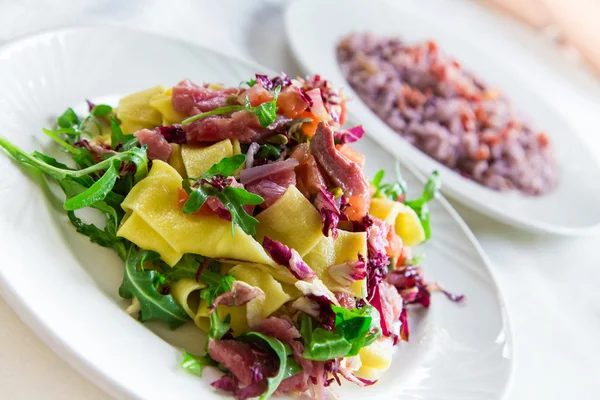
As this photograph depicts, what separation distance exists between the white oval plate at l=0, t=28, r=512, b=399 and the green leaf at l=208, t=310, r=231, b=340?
4.8 inches

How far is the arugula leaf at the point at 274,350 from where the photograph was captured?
1849 millimetres

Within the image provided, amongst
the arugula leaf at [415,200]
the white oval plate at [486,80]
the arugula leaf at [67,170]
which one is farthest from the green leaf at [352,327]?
the white oval plate at [486,80]

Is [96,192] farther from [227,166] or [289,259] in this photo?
[289,259]

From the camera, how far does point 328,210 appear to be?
2.29 meters

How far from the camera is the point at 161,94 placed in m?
2.76

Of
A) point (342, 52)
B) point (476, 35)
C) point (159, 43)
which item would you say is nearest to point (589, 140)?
point (476, 35)

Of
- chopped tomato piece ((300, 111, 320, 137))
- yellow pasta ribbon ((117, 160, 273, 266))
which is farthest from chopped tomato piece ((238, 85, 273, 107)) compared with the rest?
yellow pasta ribbon ((117, 160, 273, 266))

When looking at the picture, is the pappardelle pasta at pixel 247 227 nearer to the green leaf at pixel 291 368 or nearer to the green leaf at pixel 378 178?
the green leaf at pixel 291 368

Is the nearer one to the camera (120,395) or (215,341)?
(120,395)

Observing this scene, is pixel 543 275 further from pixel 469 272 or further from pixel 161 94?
pixel 161 94

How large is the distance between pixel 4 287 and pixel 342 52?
388 centimetres

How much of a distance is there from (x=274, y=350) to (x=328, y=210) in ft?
2.02

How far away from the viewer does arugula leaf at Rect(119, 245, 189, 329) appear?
6.40ft

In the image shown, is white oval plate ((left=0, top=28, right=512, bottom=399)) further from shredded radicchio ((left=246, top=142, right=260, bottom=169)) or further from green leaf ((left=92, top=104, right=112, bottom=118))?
shredded radicchio ((left=246, top=142, right=260, bottom=169))
